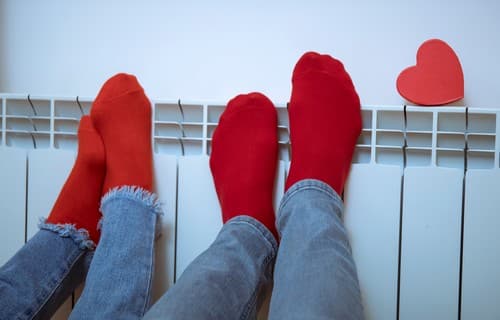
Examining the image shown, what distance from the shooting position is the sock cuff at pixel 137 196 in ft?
2.16

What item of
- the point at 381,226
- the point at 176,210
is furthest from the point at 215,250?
the point at 381,226

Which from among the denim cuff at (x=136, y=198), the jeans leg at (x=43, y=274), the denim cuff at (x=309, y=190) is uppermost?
the denim cuff at (x=309, y=190)

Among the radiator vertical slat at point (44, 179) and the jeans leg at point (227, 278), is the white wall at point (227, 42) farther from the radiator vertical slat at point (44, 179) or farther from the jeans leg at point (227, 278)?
the jeans leg at point (227, 278)

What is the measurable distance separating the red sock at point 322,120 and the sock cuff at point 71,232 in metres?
0.36

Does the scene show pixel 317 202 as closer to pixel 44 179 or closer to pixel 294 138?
pixel 294 138

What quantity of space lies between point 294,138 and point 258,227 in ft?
0.54

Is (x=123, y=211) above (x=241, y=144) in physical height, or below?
below

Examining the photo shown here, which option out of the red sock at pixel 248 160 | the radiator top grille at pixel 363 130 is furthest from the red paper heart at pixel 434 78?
the red sock at pixel 248 160

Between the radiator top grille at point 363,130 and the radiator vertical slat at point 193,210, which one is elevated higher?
the radiator top grille at point 363,130

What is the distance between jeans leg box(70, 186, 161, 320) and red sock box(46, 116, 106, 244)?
0.12 ft

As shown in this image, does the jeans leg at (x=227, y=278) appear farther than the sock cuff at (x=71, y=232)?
No

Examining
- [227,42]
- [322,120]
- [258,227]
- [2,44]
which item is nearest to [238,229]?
[258,227]

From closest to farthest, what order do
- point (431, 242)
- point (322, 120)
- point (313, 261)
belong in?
point (313, 261)
point (431, 242)
point (322, 120)

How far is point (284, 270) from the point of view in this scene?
1.71 ft
